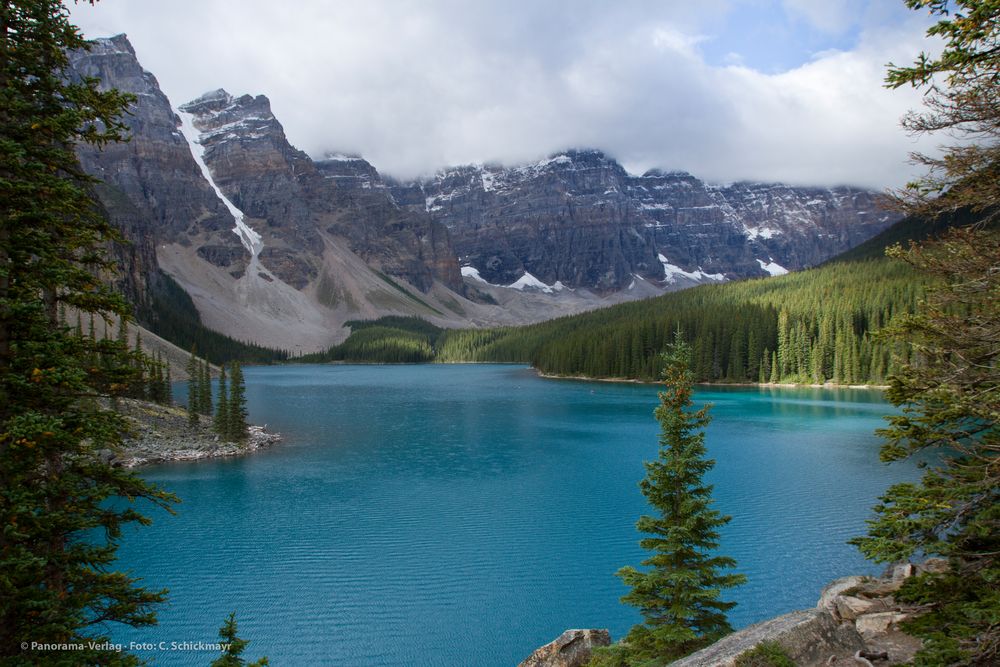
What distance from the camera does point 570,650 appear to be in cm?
1438

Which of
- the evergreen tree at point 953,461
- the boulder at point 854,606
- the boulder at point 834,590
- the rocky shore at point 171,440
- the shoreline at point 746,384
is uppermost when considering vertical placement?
the evergreen tree at point 953,461

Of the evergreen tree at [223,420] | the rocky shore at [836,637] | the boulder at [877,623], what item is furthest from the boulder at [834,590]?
the evergreen tree at [223,420]

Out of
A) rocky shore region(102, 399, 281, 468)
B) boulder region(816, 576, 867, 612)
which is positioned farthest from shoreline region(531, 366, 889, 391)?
boulder region(816, 576, 867, 612)

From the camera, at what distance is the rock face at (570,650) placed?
14.1 m

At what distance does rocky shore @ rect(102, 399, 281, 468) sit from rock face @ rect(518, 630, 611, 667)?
127ft

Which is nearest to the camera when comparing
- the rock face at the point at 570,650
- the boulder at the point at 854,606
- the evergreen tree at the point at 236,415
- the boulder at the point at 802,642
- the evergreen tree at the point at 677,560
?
the boulder at the point at 802,642

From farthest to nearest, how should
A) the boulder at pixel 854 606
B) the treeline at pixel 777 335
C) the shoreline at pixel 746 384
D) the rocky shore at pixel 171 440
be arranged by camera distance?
the treeline at pixel 777 335
the shoreline at pixel 746 384
the rocky shore at pixel 171 440
the boulder at pixel 854 606

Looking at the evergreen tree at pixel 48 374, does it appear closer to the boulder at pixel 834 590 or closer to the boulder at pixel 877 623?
the boulder at pixel 877 623

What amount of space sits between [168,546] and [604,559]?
66.6ft

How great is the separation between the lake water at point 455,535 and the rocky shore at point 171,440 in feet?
6.58

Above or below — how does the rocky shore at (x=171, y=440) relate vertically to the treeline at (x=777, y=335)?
below

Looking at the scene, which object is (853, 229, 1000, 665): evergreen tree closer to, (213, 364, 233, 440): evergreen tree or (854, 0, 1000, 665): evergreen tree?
(854, 0, 1000, 665): evergreen tree

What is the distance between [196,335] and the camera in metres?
191

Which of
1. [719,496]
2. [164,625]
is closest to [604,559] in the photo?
[719,496]
